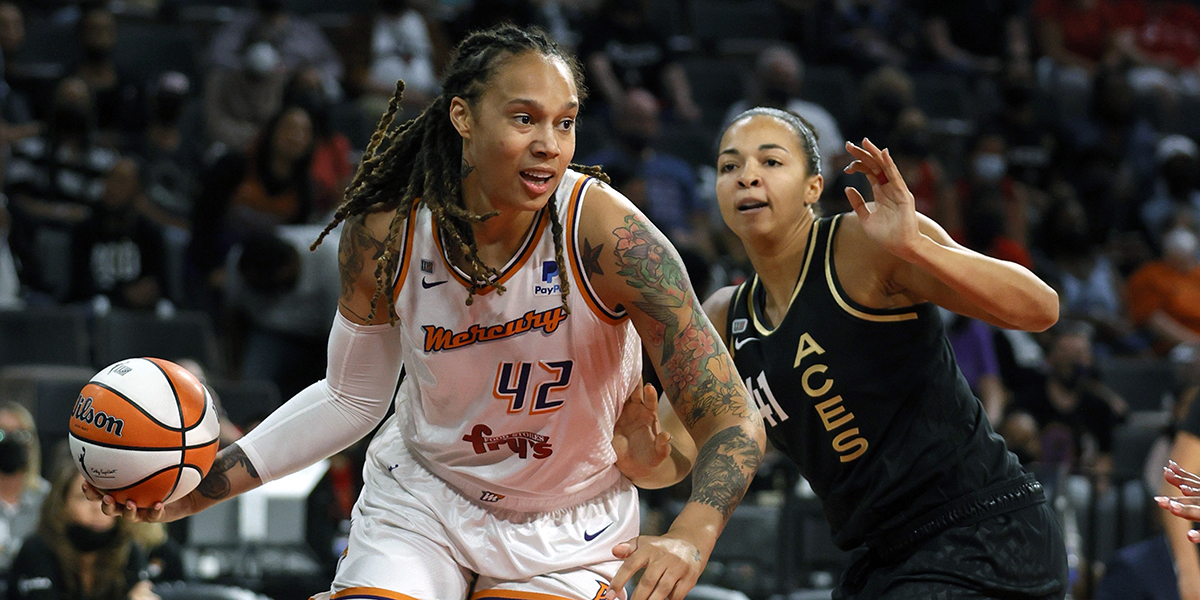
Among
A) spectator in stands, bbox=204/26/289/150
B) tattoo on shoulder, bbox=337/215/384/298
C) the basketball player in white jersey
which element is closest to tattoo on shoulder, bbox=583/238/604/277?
the basketball player in white jersey

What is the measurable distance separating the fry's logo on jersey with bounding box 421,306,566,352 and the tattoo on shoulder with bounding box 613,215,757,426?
0.22m

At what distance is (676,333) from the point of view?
3.10 m

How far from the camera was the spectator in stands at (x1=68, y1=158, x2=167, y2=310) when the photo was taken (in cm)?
808

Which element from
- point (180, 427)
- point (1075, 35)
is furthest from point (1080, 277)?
point (180, 427)

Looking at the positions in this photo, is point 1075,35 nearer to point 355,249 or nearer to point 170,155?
point 170,155

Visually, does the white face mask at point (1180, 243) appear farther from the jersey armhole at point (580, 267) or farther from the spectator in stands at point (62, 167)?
the jersey armhole at point (580, 267)

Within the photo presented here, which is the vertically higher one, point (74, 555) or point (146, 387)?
point (146, 387)

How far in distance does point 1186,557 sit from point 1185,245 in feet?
21.7

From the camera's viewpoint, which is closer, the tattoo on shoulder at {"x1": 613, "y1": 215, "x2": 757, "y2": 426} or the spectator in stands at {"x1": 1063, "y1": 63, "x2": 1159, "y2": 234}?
the tattoo on shoulder at {"x1": 613, "y1": 215, "x2": 757, "y2": 426}

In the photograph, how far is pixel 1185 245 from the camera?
404 inches

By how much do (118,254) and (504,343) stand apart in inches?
221

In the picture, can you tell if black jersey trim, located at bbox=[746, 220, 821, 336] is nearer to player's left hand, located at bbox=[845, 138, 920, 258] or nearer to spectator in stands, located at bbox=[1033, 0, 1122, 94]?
player's left hand, located at bbox=[845, 138, 920, 258]

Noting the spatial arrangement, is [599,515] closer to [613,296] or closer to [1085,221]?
[613,296]

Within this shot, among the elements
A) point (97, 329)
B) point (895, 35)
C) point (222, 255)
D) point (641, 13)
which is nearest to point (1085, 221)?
point (895, 35)
